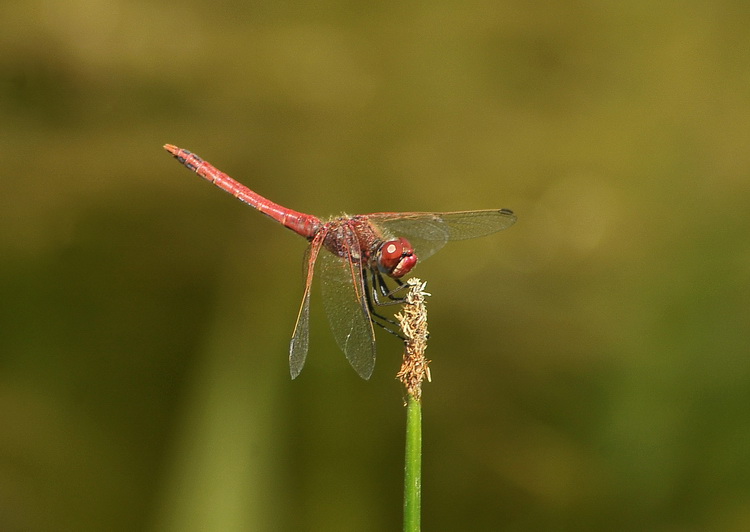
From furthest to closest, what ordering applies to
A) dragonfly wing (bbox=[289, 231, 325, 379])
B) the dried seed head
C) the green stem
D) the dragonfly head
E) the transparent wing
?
the transparent wing, the dragonfly head, dragonfly wing (bbox=[289, 231, 325, 379]), the dried seed head, the green stem

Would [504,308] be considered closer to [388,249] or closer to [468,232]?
[468,232]

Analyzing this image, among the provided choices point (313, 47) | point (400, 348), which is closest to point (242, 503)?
point (400, 348)

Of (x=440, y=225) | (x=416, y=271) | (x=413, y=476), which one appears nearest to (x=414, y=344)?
(x=413, y=476)

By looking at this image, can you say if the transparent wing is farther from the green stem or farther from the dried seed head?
the green stem

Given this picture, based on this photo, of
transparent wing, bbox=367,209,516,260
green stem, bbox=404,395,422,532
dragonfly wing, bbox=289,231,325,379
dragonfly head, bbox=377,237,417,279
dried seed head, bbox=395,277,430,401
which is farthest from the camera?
transparent wing, bbox=367,209,516,260

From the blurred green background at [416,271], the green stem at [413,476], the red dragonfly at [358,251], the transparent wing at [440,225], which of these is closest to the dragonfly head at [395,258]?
the red dragonfly at [358,251]

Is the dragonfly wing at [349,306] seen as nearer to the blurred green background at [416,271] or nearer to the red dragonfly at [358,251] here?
the red dragonfly at [358,251]

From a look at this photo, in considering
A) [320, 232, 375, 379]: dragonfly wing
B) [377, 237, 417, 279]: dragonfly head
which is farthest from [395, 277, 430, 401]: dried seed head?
[377, 237, 417, 279]: dragonfly head
